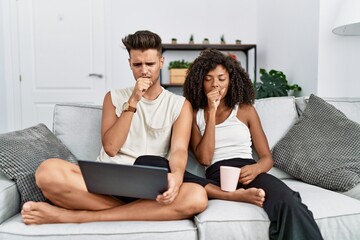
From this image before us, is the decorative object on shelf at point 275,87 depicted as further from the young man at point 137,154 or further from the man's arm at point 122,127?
the man's arm at point 122,127

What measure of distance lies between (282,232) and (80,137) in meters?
1.02

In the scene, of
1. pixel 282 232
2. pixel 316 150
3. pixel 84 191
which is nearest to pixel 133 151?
pixel 84 191

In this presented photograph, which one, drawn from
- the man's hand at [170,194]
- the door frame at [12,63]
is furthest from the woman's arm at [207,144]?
the door frame at [12,63]

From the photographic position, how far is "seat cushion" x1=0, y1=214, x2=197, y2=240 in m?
1.14

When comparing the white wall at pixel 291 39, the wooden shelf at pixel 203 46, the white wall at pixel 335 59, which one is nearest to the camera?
the white wall at pixel 335 59

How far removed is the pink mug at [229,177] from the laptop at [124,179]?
26 cm

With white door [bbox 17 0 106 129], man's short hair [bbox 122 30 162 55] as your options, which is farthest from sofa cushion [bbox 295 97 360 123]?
white door [bbox 17 0 106 129]

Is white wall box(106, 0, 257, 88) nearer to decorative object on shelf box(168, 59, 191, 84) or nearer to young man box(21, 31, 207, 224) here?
decorative object on shelf box(168, 59, 191, 84)

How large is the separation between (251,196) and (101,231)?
531mm

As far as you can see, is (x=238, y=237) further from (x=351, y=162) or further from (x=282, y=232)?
(x=351, y=162)

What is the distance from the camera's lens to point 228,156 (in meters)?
1.58

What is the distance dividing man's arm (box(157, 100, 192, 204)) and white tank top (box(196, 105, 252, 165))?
0.13 meters

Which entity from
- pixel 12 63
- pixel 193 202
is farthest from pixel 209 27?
pixel 193 202

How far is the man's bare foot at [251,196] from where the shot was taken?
4.07 ft
